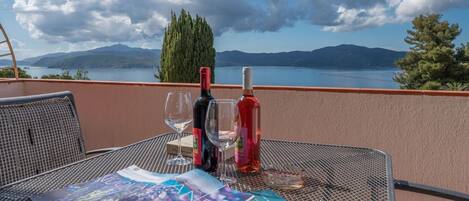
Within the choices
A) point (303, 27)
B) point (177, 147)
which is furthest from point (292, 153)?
point (303, 27)

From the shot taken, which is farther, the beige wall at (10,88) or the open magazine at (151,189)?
the beige wall at (10,88)

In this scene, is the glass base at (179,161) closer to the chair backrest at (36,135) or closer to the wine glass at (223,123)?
the wine glass at (223,123)

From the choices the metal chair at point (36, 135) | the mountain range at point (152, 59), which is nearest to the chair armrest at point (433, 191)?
the metal chair at point (36, 135)

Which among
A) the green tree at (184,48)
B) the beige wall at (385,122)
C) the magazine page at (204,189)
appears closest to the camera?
the magazine page at (204,189)

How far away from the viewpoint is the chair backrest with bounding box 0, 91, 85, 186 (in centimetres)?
131

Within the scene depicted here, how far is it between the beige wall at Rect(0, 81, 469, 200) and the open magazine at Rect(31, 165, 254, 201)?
57.1 inches

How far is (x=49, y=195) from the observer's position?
2.79ft

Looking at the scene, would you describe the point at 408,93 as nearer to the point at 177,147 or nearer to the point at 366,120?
the point at 366,120

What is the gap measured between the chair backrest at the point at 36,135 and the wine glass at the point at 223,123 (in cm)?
81

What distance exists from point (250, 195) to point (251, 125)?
245 mm

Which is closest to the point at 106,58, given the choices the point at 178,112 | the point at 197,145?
the point at 178,112

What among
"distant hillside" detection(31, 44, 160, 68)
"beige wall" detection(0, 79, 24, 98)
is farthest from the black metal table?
"distant hillside" detection(31, 44, 160, 68)

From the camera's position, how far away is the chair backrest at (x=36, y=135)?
1310mm

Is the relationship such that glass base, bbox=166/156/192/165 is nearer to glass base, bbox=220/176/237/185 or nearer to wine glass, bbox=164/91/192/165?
wine glass, bbox=164/91/192/165
